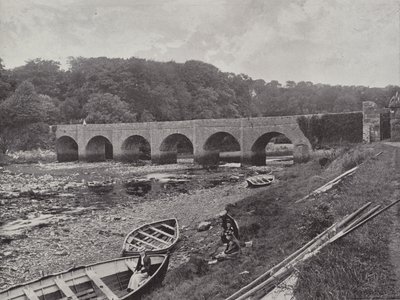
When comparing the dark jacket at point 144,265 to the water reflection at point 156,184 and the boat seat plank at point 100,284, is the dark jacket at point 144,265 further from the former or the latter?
the water reflection at point 156,184

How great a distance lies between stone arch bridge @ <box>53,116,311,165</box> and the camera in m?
Answer: 33.3

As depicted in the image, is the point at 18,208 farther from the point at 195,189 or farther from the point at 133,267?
the point at 133,267

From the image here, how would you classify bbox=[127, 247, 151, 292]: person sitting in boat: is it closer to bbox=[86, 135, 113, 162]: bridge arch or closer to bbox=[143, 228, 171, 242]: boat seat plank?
bbox=[143, 228, 171, 242]: boat seat plank

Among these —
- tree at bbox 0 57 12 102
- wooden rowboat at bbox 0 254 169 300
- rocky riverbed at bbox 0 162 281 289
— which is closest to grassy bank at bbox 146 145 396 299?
wooden rowboat at bbox 0 254 169 300

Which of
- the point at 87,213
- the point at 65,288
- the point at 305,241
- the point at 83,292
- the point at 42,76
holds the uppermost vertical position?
the point at 42,76

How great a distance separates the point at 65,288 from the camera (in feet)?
27.3

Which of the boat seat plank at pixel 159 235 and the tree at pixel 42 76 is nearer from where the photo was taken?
the boat seat plank at pixel 159 235

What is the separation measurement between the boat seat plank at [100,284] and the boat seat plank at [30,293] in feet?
4.07

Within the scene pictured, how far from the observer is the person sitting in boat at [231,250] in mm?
9219

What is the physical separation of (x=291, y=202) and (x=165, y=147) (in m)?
29.3

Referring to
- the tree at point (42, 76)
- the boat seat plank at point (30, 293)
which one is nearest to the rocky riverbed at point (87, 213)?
the boat seat plank at point (30, 293)

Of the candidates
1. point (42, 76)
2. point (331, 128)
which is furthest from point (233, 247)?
point (42, 76)

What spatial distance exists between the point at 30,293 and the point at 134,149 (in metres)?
39.9

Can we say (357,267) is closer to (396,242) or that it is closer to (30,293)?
(396,242)
